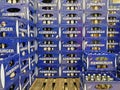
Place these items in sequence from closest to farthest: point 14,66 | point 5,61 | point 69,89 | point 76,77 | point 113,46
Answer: point 5,61 → point 14,66 → point 69,89 → point 76,77 → point 113,46

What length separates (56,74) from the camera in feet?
35.0

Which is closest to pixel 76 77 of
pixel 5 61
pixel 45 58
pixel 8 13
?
pixel 45 58

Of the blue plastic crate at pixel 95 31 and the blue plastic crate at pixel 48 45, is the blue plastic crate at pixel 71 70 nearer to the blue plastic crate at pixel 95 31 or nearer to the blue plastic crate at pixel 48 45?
the blue plastic crate at pixel 48 45

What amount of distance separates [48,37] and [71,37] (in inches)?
46.4

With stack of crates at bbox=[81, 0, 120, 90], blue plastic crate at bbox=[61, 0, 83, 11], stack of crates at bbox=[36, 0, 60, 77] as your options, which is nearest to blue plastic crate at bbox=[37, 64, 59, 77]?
stack of crates at bbox=[36, 0, 60, 77]

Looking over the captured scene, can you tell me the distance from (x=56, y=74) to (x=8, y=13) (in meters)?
4.03

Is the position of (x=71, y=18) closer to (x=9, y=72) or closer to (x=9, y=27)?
(x=9, y=27)

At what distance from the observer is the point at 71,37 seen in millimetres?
10500

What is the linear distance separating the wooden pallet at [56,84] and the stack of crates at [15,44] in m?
0.74

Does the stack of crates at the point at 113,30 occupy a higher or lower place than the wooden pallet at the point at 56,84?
higher

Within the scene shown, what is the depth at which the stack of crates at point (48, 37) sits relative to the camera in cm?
1049

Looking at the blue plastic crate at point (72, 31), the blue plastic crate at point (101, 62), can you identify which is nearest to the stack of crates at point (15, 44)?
the blue plastic crate at point (72, 31)

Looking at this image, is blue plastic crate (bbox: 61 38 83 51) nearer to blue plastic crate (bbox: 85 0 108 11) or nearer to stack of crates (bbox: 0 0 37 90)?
blue plastic crate (bbox: 85 0 108 11)

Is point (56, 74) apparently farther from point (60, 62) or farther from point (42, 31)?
point (42, 31)
